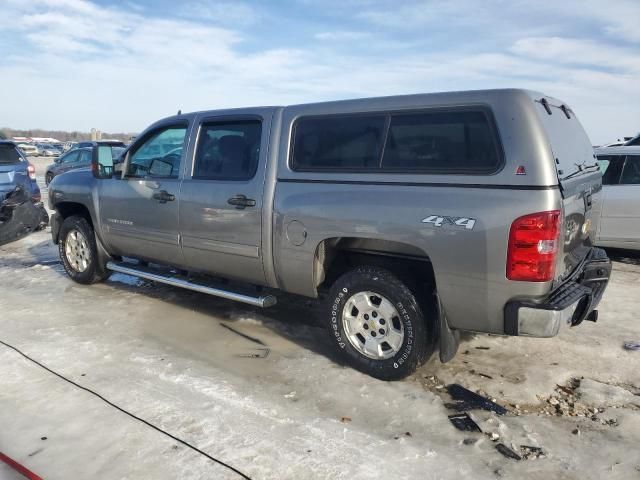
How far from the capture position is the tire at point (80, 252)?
5.96m

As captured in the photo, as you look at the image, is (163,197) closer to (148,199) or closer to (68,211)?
(148,199)

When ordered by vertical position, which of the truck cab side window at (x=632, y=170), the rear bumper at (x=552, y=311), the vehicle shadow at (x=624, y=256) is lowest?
the vehicle shadow at (x=624, y=256)

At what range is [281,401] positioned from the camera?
11.5 feet

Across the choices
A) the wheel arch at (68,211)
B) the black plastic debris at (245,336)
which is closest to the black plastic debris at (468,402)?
the black plastic debris at (245,336)

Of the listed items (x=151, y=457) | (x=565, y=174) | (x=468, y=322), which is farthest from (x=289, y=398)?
(x=565, y=174)

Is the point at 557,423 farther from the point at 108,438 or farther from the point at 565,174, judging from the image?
the point at 108,438

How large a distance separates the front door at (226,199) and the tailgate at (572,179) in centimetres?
216

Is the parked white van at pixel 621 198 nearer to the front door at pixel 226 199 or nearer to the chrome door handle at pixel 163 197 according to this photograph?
the front door at pixel 226 199

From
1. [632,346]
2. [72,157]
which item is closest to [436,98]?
[632,346]

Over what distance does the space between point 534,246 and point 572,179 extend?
0.73 meters

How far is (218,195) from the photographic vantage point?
4.49 m

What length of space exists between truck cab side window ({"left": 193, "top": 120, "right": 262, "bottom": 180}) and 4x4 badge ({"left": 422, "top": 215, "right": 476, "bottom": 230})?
5.39ft

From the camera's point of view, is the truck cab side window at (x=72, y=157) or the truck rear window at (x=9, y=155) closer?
the truck rear window at (x=9, y=155)

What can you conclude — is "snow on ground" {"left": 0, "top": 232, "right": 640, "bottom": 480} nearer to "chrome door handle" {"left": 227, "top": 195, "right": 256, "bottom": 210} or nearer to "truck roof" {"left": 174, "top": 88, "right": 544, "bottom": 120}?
"chrome door handle" {"left": 227, "top": 195, "right": 256, "bottom": 210}
